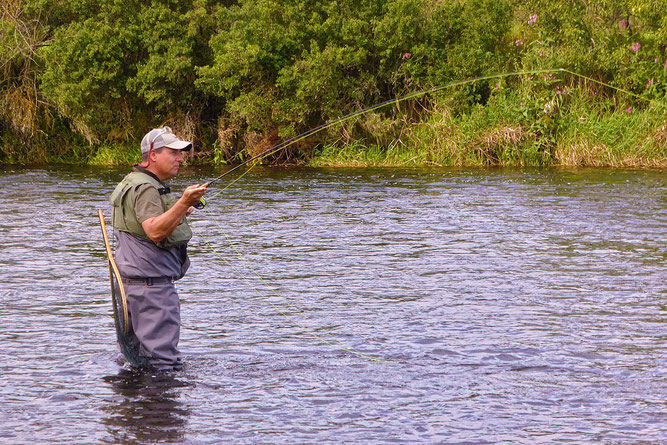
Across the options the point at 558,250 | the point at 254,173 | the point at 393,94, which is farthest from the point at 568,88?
the point at 558,250

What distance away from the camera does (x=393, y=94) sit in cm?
Answer: 2312

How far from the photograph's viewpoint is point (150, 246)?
570 cm

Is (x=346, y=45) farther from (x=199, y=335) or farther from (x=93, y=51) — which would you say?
(x=199, y=335)

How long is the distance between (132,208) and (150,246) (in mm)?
237

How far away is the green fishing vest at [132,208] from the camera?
5.64m

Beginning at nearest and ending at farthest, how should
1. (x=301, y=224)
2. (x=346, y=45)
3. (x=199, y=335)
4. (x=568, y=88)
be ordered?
(x=199, y=335)
(x=301, y=224)
(x=568, y=88)
(x=346, y=45)

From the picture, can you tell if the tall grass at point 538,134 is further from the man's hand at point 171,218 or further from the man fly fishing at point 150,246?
the man's hand at point 171,218

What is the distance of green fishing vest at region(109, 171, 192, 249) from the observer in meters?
5.64

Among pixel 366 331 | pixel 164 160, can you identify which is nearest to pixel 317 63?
pixel 366 331

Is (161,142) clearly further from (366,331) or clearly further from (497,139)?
(497,139)

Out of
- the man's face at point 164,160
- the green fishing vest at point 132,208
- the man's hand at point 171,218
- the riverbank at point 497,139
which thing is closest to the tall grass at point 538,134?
the riverbank at point 497,139

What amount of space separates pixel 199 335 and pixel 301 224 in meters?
6.11

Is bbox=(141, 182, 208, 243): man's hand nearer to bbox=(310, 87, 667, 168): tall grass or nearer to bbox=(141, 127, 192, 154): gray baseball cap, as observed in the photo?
bbox=(141, 127, 192, 154): gray baseball cap

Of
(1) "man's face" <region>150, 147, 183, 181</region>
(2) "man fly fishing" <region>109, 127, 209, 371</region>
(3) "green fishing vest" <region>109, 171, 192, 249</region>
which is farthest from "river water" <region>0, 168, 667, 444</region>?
(1) "man's face" <region>150, 147, 183, 181</region>
